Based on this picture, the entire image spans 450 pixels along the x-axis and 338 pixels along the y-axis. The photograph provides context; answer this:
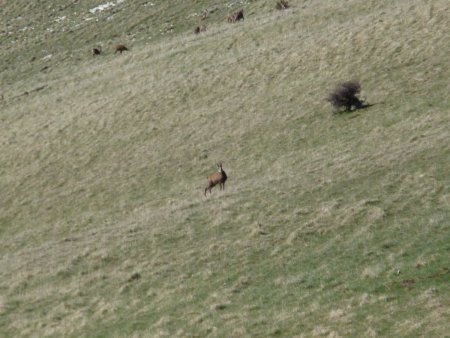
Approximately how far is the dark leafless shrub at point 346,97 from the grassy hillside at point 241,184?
0.80 meters

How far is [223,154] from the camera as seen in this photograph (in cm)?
3372

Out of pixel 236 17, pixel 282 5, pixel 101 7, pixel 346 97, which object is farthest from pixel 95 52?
pixel 346 97

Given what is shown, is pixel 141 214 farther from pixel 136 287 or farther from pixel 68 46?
pixel 68 46

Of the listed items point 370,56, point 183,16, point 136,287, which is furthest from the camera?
point 183,16

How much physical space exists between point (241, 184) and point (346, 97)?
883 cm

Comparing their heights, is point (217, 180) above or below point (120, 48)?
above

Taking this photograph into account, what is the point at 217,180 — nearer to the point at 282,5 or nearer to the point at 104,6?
the point at 282,5

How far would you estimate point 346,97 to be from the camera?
34031mm

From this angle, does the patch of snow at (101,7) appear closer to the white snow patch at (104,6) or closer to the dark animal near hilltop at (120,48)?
the white snow patch at (104,6)

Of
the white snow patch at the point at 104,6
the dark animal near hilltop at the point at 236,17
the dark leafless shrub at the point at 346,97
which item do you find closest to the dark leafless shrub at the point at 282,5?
the dark animal near hilltop at the point at 236,17

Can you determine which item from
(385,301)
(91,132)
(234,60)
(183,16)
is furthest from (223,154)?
(183,16)

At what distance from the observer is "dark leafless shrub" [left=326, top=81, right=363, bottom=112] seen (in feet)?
112

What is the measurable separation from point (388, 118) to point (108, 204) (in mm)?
13206

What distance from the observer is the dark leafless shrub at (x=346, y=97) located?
34.1 meters
